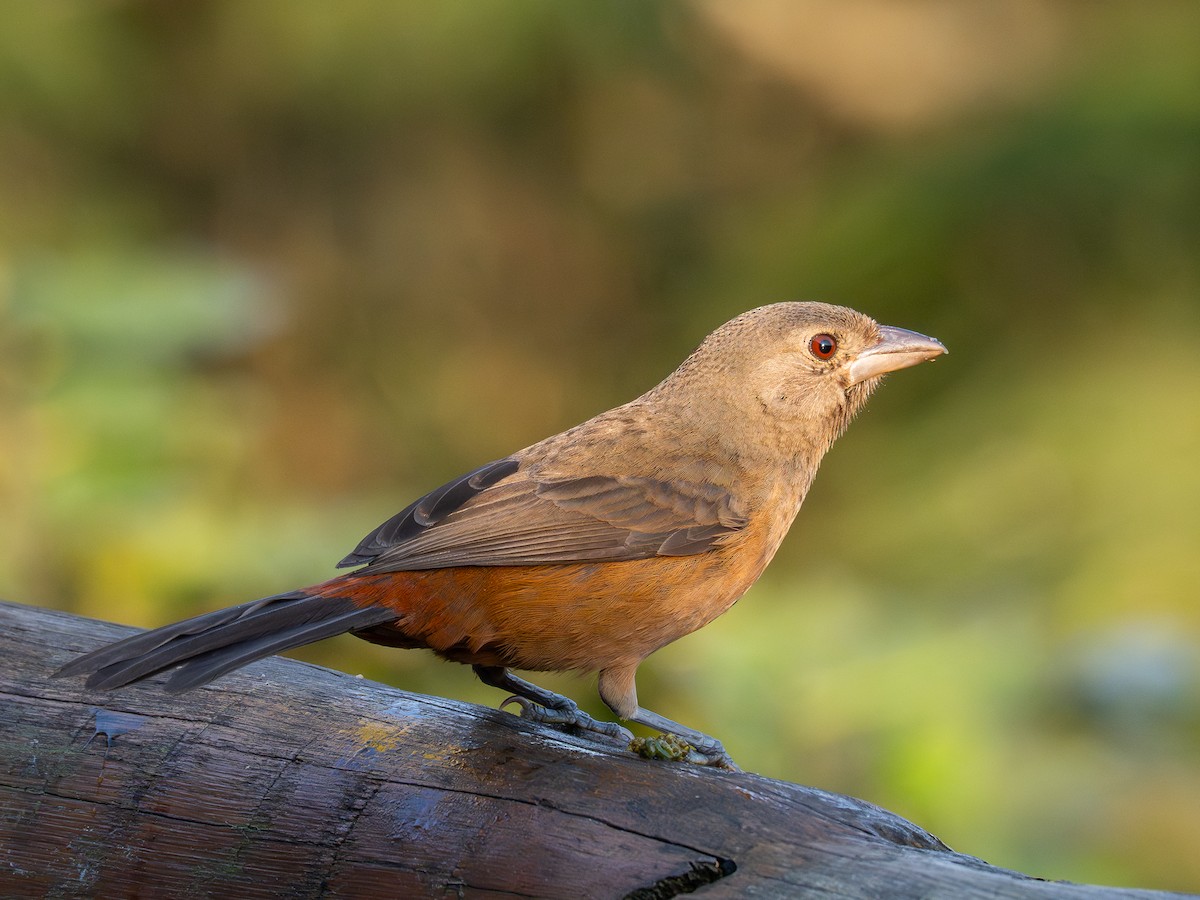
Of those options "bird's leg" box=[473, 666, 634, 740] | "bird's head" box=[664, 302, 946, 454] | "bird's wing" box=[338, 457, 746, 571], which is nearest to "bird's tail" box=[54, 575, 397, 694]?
A: "bird's wing" box=[338, 457, 746, 571]

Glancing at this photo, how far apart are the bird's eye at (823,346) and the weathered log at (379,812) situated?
4.73 feet

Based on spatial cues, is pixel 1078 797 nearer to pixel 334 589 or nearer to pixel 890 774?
pixel 890 774

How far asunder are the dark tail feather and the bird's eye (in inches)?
59.4

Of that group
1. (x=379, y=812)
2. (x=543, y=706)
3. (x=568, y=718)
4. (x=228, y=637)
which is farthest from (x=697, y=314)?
(x=379, y=812)

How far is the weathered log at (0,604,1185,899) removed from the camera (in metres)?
2.25

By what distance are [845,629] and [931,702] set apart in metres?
0.44

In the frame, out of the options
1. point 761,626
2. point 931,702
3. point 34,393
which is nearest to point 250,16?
point 34,393

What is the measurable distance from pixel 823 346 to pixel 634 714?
1167mm

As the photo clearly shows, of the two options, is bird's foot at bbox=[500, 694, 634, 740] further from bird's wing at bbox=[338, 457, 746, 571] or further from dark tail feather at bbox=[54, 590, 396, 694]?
dark tail feather at bbox=[54, 590, 396, 694]

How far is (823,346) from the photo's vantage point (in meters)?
3.92

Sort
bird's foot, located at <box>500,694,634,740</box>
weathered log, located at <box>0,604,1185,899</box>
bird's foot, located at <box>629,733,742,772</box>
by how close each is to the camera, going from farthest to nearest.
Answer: bird's foot, located at <box>500,694,634,740</box> < bird's foot, located at <box>629,733,742,772</box> < weathered log, located at <box>0,604,1185,899</box>

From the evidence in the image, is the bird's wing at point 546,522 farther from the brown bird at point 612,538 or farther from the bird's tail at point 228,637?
the bird's tail at point 228,637

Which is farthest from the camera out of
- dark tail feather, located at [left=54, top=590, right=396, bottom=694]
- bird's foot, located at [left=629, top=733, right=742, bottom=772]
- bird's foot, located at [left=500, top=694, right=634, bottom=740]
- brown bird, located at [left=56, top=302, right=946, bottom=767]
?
bird's foot, located at [left=500, top=694, right=634, bottom=740]

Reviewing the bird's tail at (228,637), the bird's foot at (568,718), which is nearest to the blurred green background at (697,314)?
the bird's foot at (568,718)
